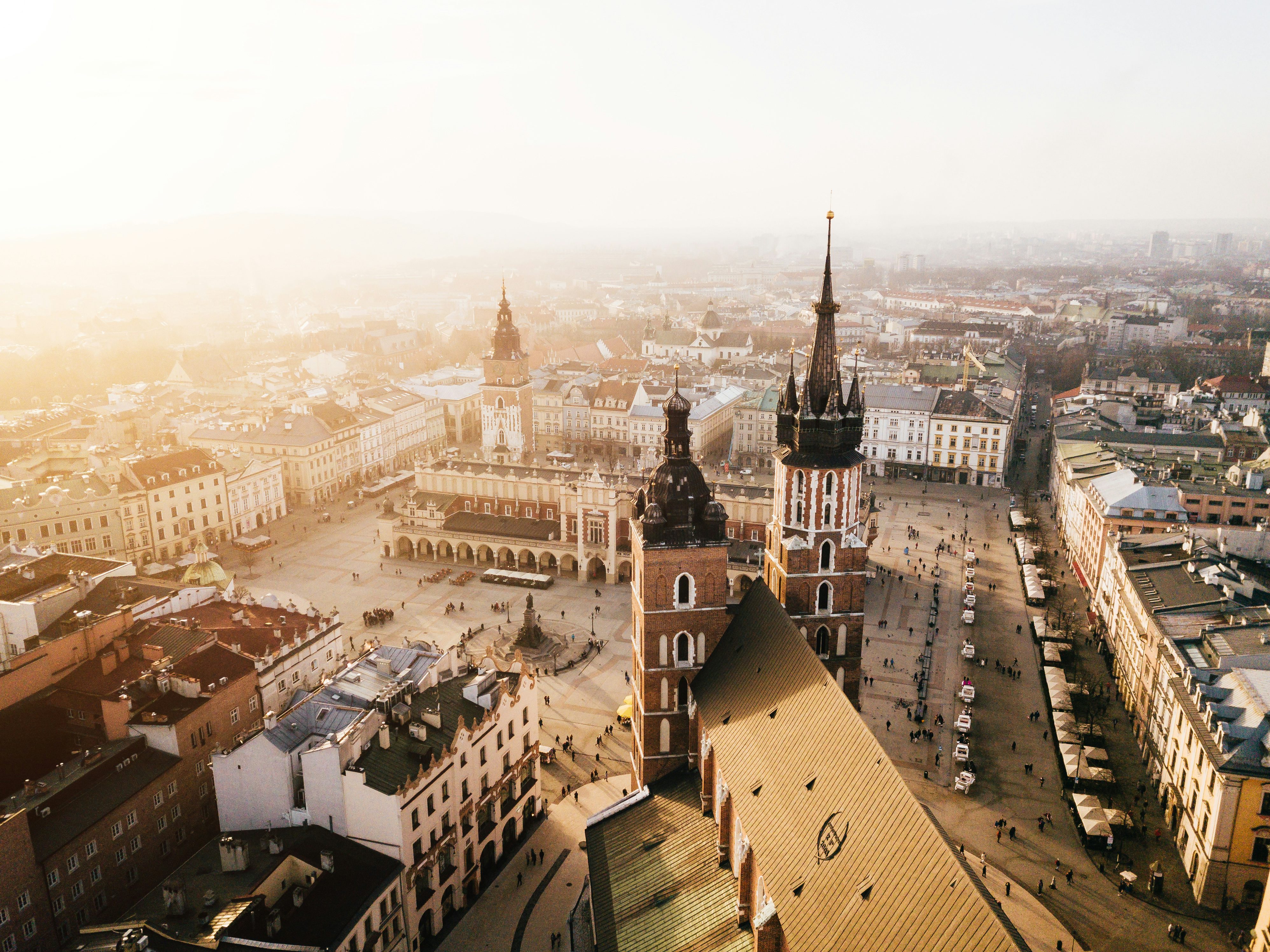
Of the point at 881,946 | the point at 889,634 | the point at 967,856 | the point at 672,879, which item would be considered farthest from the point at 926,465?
the point at 881,946

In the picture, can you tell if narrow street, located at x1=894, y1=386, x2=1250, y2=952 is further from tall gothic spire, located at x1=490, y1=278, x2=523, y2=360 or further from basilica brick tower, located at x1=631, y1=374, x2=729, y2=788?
tall gothic spire, located at x1=490, y1=278, x2=523, y2=360

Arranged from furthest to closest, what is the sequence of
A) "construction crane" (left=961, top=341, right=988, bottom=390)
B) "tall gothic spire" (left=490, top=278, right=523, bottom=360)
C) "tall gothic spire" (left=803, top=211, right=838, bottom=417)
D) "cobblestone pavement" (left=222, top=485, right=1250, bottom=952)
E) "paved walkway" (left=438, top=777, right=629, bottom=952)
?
"construction crane" (left=961, top=341, right=988, bottom=390) < "tall gothic spire" (left=490, top=278, right=523, bottom=360) < "cobblestone pavement" (left=222, top=485, right=1250, bottom=952) < "tall gothic spire" (left=803, top=211, right=838, bottom=417) < "paved walkway" (left=438, top=777, right=629, bottom=952)

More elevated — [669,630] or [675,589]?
[675,589]

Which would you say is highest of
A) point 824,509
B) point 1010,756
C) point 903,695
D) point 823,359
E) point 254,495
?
point 823,359

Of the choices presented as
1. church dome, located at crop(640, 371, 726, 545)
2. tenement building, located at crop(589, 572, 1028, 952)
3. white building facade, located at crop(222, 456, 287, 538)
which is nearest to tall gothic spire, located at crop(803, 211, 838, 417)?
church dome, located at crop(640, 371, 726, 545)

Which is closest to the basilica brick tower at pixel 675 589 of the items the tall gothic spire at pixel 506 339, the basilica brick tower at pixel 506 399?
the basilica brick tower at pixel 506 399

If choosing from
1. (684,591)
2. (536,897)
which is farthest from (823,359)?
(536,897)

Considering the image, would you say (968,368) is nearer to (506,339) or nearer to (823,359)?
(506,339)
